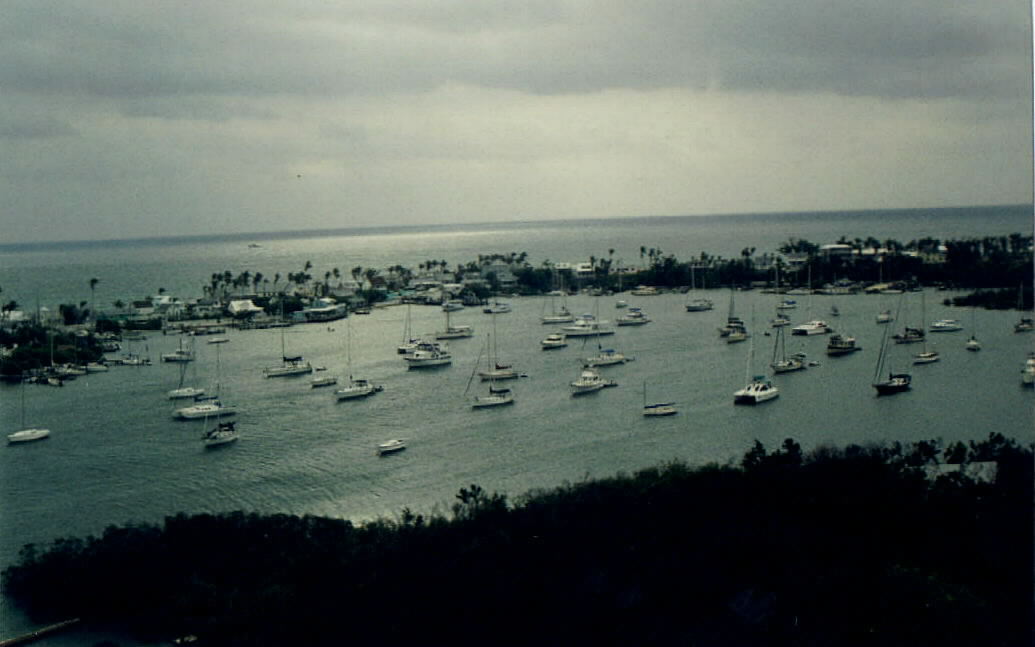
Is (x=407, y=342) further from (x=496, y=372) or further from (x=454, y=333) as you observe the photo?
(x=496, y=372)

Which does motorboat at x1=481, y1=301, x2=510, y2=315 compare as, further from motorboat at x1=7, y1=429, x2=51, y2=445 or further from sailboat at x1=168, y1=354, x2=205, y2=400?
motorboat at x1=7, y1=429, x2=51, y2=445

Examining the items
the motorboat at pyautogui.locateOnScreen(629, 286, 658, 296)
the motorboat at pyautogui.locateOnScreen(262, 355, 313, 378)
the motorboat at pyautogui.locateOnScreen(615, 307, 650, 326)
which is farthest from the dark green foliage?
the motorboat at pyautogui.locateOnScreen(629, 286, 658, 296)

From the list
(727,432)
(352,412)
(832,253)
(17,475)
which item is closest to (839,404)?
(727,432)

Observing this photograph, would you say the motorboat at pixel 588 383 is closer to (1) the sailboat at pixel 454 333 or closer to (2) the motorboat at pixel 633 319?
(1) the sailboat at pixel 454 333

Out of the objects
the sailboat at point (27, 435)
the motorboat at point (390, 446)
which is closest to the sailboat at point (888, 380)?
the motorboat at point (390, 446)

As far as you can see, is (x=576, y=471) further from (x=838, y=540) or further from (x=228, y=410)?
(x=228, y=410)

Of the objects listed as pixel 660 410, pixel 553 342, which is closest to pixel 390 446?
pixel 660 410
